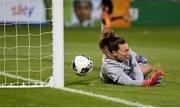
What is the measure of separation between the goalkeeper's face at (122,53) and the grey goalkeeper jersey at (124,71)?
0.07 metres

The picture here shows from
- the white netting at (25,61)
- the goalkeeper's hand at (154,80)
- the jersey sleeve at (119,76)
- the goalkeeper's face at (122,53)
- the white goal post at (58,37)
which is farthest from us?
the white netting at (25,61)

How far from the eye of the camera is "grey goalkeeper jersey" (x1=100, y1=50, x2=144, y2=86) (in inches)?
376

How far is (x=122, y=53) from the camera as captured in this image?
9656mm

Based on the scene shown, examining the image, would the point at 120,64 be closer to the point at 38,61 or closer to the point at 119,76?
the point at 119,76

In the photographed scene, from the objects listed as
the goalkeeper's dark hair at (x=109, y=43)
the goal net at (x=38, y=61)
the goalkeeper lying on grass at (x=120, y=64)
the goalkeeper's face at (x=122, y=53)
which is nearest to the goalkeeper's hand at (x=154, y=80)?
the goalkeeper lying on grass at (x=120, y=64)

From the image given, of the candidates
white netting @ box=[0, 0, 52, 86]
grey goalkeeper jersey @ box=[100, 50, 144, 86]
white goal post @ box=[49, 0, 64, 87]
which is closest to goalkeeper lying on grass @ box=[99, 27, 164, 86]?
grey goalkeeper jersey @ box=[100, 50, 144, 86]

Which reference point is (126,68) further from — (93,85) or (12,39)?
(12,39)

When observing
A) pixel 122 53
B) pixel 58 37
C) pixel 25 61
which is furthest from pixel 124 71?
pixel 25 61

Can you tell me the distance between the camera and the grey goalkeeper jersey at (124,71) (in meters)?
9.56

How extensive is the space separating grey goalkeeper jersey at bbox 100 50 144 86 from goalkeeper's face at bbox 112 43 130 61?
74 millimetres

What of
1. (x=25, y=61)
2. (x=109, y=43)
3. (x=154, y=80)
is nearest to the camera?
(x=154, y=80)

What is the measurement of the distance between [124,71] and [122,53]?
0.98 ft

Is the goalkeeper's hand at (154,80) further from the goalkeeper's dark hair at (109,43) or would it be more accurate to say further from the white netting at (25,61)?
the white netting at (25,61)

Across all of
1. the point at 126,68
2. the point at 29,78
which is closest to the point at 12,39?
the point at 29,78
